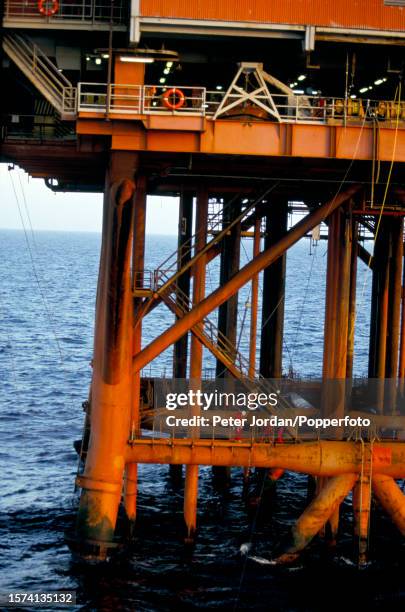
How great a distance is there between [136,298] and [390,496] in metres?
9.63

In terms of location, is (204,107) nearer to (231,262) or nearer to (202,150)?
(202,150)

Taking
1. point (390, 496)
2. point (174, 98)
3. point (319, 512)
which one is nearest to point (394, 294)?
point (390, 496)

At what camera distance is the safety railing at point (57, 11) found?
37.3 metres

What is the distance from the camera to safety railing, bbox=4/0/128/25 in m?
37.3

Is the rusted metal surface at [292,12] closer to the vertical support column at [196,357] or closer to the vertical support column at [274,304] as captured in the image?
the vertical support column at [196,357]

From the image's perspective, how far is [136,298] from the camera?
1563 inches

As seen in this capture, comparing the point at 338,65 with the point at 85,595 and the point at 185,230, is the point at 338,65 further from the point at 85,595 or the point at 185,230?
the point at 85,595

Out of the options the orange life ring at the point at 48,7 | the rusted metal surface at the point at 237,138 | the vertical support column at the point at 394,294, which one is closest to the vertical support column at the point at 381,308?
the vertical support column at the point at 394,294

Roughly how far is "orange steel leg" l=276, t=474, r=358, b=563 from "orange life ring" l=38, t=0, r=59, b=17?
15796 millimetres

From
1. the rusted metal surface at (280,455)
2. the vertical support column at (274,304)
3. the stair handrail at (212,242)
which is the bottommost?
the rusted metal surface at (280,455)

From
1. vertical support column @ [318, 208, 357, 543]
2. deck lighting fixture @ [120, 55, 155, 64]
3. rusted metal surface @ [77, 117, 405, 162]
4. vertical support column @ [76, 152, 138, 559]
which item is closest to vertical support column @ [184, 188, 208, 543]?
vertical support column @ [76, 152, 138, 559]

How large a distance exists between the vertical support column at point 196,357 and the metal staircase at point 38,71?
5961mm

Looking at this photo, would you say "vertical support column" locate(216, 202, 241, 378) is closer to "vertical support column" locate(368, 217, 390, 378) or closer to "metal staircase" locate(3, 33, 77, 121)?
"vertical support column" locate(368, 217, 390, 378)

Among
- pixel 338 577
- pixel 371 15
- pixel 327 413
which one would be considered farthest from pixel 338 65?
pixel 338 577
